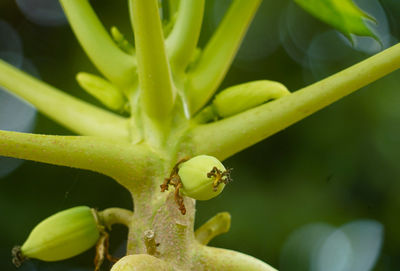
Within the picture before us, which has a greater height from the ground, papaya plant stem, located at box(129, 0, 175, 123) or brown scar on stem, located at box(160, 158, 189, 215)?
papaya plant stem, located at box(129, 0, 175, 123)

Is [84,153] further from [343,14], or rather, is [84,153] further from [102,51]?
[343,14]

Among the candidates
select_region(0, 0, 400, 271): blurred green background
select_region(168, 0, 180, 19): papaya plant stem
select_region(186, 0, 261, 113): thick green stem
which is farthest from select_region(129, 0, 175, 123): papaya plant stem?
select_region(0, 0, 400, 271): blurred green background

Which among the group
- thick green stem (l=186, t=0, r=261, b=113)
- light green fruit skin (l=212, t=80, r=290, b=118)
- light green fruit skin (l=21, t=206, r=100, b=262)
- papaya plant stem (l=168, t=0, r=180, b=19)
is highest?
papaya plant stem (l=168, t=0, r=180, b=19)

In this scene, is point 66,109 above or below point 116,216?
above

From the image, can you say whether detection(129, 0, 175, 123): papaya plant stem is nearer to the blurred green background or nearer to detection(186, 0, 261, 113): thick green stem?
detection(186, 0, 261, 113): thick green stem

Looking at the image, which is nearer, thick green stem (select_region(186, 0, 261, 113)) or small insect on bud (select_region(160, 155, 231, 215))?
small insect on bud (select_region(160, 155, 231, 215))

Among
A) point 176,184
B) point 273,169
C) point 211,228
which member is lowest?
point 273,169

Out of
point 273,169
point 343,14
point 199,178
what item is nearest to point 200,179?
point 199,178
